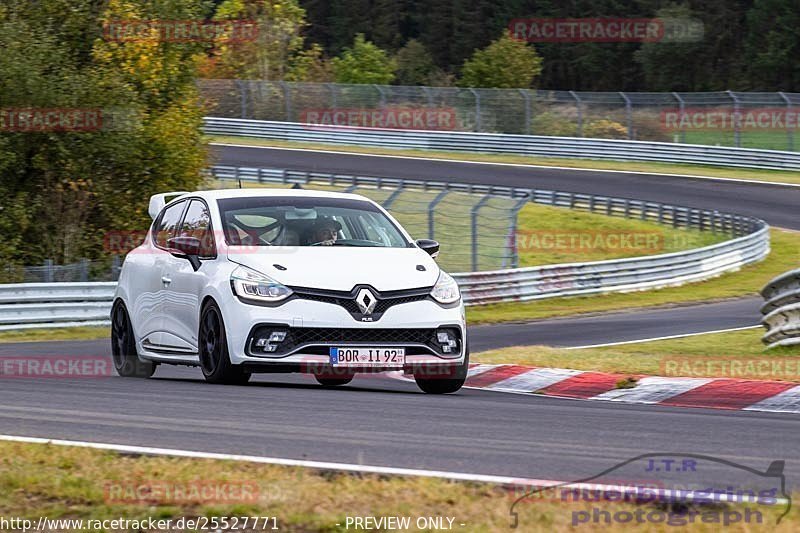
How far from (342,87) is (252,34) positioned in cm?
1567

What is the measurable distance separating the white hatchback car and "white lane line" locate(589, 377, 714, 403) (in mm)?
1277

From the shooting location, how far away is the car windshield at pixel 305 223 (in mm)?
10462

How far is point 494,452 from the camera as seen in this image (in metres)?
6.54

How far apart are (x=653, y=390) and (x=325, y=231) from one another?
9.33 ft

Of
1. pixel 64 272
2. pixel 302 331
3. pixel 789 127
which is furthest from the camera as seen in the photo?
pixel 789 127

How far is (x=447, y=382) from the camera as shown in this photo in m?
10.3

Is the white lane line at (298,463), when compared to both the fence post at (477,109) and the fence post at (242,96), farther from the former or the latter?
the fence post at (242,96)

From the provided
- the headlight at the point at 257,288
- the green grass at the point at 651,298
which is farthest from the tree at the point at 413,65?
the headlight at the point at 257,288

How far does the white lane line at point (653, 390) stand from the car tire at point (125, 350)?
3987 mm

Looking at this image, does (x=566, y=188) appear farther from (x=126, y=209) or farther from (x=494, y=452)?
(x=494, y=452)

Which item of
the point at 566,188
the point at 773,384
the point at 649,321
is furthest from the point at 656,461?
the point at 566,188

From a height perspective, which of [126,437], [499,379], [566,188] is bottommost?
[566,188]

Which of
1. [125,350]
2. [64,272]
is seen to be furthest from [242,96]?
[125,350]

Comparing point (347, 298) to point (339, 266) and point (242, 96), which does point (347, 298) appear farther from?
point (242, 96)
